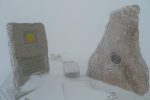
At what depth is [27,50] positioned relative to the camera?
878 millimetres

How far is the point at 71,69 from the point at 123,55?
7.2 inches

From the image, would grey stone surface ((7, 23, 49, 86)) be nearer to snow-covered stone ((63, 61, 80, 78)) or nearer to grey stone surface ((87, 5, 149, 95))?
snow-covered stone ((63, 61, 80, 78))

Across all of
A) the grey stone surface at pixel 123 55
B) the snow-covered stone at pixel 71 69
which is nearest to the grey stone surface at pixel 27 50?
the snow-covered stone at pixel 71 69

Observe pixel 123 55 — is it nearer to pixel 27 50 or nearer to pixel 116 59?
pixel 116 59

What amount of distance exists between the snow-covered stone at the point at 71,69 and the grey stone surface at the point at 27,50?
0.24 ft

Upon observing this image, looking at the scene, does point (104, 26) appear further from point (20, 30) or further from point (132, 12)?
point (20, 30)

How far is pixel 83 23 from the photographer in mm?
1011

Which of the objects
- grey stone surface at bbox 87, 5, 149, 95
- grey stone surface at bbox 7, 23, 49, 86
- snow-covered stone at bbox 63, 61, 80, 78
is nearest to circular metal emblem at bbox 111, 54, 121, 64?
grey stone surface at bbox 87, 5, 149, 95

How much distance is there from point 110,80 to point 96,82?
47mm

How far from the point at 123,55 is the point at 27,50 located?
31 centimetres

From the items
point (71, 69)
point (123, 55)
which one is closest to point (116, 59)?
point (123, 55)

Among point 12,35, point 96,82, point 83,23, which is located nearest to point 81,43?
point 83,23

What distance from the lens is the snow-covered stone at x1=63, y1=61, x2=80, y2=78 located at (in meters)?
0.91

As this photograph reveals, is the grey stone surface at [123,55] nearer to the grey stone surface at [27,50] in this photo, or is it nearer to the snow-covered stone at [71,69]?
the snow-covered stone at [71,69]
